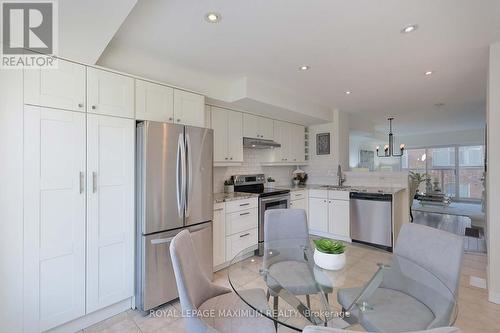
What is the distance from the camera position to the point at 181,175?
239cm

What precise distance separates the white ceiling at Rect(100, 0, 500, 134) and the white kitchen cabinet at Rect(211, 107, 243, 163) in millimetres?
543

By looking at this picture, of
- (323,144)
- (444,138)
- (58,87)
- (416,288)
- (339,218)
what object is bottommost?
(339,218)

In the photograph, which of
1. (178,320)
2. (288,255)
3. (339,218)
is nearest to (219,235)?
(178,320)

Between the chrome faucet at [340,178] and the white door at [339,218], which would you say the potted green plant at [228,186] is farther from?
the chrome faucet at [340,178]

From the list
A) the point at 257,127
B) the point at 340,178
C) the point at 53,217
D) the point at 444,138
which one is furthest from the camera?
the point at 444,138

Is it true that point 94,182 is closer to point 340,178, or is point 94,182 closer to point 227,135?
point 227,135

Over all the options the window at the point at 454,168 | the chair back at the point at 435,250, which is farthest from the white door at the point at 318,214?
the window at the point at 454,168

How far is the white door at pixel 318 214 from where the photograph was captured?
438 cm

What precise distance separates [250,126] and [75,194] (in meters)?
2.65

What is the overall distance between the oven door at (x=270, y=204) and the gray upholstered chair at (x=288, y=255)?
1204 mm

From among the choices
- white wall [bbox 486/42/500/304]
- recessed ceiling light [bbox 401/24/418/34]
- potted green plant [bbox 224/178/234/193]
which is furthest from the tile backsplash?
white wall [bbox 486/42/500/304]

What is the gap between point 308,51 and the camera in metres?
2.46

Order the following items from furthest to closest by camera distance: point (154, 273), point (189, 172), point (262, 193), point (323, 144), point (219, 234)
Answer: point (323, 144) → point (262, 193) → point (219, 234) → point (189, 172) → point (154, 273)

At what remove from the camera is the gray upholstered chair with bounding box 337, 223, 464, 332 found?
51.2 inches
